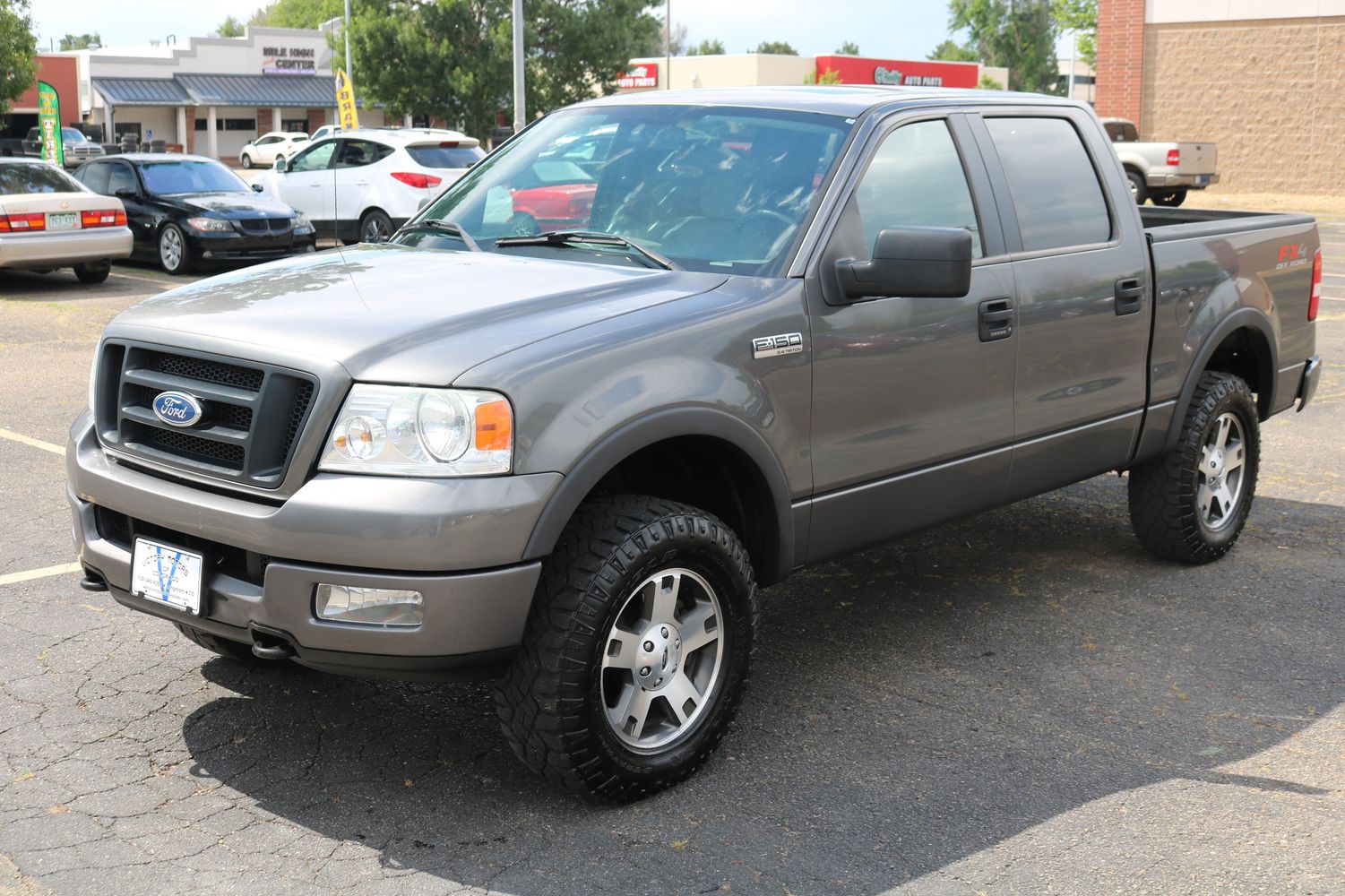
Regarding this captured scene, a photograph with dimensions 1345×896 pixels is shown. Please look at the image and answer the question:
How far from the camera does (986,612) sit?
557 cm

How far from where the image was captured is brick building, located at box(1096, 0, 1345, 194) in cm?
3469

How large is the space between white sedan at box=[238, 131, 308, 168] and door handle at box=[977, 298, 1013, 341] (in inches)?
2055

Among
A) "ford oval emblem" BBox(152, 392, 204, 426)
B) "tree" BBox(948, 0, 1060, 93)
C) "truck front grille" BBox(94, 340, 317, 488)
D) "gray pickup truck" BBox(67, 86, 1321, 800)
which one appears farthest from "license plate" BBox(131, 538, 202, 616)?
"tree" BBox(948, 0, 1060, 93)

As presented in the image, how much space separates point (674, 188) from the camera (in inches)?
182

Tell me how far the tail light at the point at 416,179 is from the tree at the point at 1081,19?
5523 centimetres

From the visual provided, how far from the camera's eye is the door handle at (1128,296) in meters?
5.43

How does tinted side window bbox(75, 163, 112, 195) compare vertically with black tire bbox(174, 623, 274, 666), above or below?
above

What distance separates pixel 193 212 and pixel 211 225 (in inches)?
13.5

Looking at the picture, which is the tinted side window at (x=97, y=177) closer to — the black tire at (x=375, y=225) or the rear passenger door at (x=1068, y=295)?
the black tire at (x=375, y=225)

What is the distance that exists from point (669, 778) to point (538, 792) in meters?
0.36

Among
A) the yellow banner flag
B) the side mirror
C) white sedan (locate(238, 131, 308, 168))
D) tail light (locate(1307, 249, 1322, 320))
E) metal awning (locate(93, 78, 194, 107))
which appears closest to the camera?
the side mirror

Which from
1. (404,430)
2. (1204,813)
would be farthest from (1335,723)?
(404,430)

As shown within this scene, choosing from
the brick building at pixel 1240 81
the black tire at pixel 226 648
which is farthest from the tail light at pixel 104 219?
→ the brick building at pixel 1240 81

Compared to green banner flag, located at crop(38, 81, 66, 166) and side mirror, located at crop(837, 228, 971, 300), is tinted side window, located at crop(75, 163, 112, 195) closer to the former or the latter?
green banner flag, located at crop(38, 81, 66, 166)
